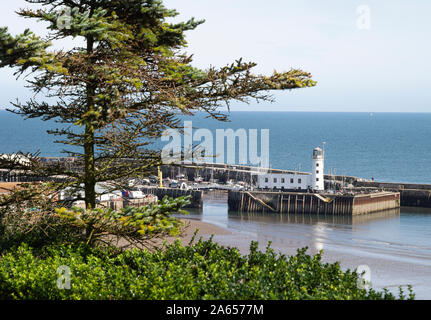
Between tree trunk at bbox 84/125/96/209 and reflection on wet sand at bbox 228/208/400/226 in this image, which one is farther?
reflection on wet sand at bbox 228/208/400/226

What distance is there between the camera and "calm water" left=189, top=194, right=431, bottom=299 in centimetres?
4141

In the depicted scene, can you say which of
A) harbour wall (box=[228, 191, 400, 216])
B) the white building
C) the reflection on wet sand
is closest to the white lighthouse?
the white building

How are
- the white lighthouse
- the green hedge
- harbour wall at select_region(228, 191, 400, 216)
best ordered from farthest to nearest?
the white lighthouse < harbour wall at select_region(228, 191, 400, 216) < the green hedge

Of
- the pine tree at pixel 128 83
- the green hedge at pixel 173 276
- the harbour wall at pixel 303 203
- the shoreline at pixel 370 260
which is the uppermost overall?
the pine tree at pixel 128 83

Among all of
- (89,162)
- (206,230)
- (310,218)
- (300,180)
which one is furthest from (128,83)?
(300,180)

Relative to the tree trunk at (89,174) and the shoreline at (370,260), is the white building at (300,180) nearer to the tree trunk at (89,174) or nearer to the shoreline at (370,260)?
the shoreline at (370,260)

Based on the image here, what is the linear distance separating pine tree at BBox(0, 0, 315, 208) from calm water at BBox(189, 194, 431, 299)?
2208 cm

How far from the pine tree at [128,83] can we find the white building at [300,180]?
65.1 m

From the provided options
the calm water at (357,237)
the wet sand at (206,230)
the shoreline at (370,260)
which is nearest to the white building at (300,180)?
the calm water at (357,237)

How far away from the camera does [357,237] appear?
57656mm

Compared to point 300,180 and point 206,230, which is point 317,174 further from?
point 206,230

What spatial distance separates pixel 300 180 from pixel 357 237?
2540 centimetres

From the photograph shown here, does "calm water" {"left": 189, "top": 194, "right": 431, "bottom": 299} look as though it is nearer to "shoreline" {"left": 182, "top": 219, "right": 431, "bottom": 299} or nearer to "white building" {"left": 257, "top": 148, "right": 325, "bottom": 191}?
"shoreline" {"left": 182, "top": 219, "right": 431, "bottom": 299}

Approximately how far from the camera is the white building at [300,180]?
268 ft
